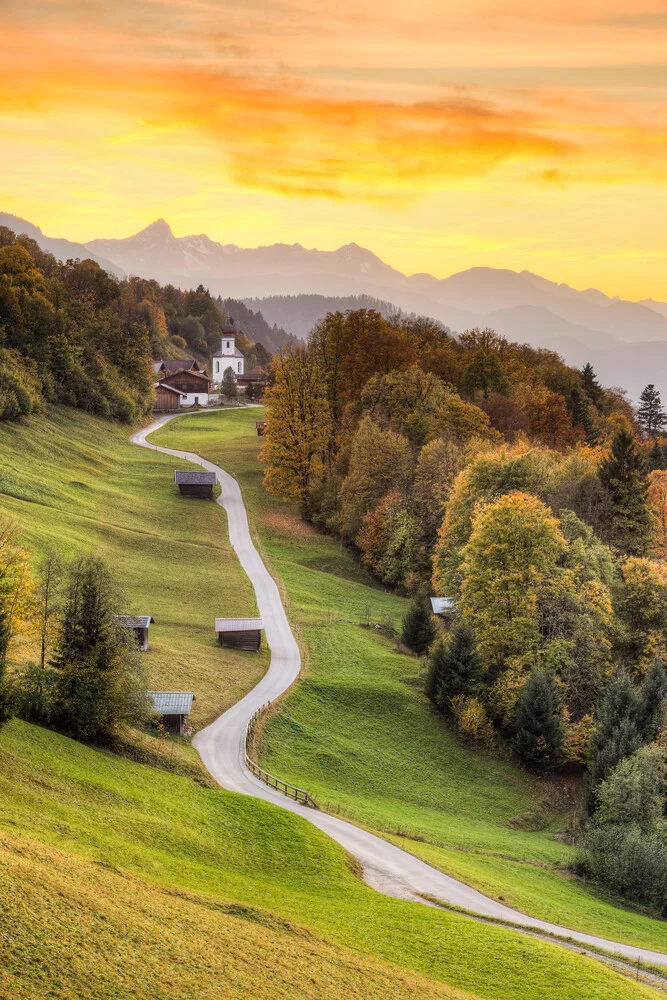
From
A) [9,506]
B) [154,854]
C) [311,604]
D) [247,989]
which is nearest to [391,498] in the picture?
[311,604]

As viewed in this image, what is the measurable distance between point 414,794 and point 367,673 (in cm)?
1066

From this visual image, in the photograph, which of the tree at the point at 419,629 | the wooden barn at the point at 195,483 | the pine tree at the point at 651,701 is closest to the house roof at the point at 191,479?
the wooden barn at the point at 195,483

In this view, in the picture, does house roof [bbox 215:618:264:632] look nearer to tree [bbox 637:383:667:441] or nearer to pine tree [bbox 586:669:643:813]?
pine tree [bbox 586:669:643:813]

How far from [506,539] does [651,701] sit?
12.3 meters

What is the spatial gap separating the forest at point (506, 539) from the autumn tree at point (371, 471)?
0.48 ft

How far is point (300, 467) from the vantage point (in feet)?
283

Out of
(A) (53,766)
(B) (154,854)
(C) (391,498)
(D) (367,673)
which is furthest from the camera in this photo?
(C) (391,498)

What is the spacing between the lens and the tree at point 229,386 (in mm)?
150625

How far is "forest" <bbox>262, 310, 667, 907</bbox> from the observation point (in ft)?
139

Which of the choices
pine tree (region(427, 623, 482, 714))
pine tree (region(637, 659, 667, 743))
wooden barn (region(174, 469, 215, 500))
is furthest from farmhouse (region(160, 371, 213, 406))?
pine tree (region(637, 659, 667, 743))

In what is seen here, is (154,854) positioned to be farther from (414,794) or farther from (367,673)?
(367,673)

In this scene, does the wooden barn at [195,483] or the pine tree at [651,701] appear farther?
the wooden barn at [195,483]

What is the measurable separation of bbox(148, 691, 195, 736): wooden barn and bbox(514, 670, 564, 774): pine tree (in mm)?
18319

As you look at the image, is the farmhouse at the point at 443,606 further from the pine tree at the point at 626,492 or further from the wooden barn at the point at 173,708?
the wooden barn at the point at 173,708
